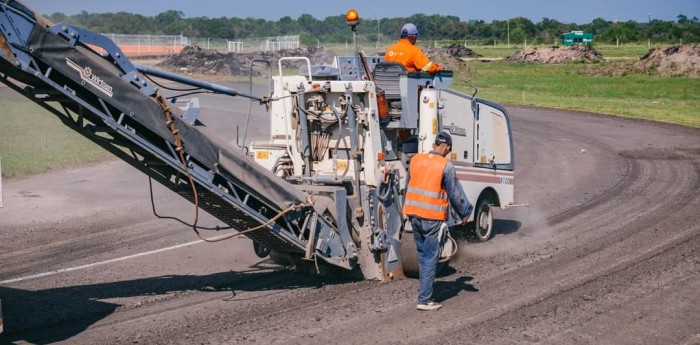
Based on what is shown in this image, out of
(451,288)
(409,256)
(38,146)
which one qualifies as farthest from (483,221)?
(38,146)

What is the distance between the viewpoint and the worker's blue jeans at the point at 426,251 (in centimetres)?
985

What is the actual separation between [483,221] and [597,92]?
34.3 metres

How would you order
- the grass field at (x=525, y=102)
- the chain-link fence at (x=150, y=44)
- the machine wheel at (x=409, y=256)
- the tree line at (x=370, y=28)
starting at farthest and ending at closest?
the chain-link fence at (x=150, y=44), the tree line at (x=370, y=28), the grass field at (x=525, y=102), the machine wheel at (x=409, y=256)

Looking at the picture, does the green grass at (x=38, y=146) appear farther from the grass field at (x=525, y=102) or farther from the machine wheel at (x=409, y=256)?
the machine wheel at (x=409, y=256)

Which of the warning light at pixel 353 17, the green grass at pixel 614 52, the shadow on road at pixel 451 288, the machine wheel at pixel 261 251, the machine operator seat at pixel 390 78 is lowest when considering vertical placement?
the shadow on road at pixel 451 288

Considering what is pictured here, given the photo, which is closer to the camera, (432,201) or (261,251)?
(432,201)

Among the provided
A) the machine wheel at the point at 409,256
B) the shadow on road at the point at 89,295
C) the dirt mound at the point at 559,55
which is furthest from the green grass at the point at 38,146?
the dirt mound at the point at 559,55

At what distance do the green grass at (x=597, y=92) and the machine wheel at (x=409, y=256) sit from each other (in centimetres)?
2232

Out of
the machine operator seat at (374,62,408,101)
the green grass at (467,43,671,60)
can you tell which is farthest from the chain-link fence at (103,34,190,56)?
the machine operator seat at (374,62,408,101)

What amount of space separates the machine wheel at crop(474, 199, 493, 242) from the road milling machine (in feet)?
0.16

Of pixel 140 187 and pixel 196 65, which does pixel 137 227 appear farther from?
pixel 196 65

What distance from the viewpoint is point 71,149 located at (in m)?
25.6

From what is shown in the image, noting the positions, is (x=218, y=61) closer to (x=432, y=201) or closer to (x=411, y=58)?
(x=411, y=58)

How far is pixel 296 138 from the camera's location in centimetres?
1176
